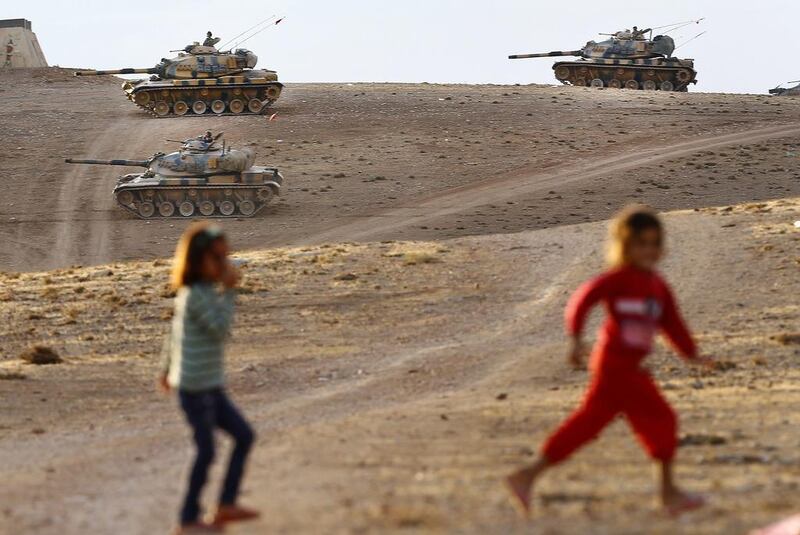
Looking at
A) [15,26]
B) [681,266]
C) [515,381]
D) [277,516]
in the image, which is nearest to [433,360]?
[515,381]

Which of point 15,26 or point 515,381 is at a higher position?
point 15,26

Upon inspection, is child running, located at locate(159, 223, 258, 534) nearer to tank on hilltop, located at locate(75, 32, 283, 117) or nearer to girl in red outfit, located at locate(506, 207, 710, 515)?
girl in red outfit, located at locate(506, 207, 710, 515)

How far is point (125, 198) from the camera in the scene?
44.4 m

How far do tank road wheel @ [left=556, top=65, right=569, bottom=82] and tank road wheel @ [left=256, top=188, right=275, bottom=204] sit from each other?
30.2 meters

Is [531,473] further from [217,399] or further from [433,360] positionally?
[433,360]

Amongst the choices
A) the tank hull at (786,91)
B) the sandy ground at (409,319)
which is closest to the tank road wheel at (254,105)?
the sandy ground at (409,319)

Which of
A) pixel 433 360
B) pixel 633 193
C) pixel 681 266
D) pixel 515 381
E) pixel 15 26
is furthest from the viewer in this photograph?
pixel 15 26

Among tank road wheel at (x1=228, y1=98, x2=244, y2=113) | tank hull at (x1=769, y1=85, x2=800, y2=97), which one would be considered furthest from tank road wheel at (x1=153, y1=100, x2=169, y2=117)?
tank hull at (x1=769, y1=85, x2=800, y2=97)

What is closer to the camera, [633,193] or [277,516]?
[277,516]

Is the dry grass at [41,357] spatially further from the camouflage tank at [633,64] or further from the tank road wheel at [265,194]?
the camouflage tank at [633,64]

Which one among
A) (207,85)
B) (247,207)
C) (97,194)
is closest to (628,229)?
(247,207)

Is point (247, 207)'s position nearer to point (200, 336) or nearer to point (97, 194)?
point (97, 194)

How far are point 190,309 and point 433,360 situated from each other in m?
11.1

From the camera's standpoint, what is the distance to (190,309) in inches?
351
